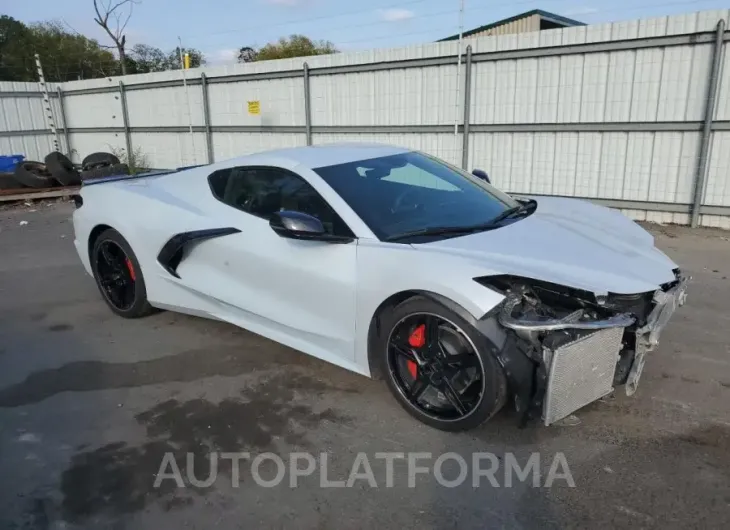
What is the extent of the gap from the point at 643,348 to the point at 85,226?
4.45 metres

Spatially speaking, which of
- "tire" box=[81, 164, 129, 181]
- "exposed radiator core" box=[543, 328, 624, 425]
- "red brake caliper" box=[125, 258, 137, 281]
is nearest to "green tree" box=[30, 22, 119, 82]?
"tire" box=[81, 164, 129, 181]

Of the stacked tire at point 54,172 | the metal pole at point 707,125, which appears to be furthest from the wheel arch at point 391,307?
the stacked tire at point 54,172

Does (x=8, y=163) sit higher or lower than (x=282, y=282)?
lower

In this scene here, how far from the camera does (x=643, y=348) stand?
281cm

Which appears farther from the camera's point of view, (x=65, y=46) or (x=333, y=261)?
(x=65, y=46)

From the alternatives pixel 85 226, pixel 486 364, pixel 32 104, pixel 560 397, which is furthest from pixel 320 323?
pixel 32 104

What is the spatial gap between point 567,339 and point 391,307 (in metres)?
0.92

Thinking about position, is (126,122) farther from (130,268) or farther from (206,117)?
(130,268)

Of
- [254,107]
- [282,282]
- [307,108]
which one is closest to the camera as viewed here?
[282,282]

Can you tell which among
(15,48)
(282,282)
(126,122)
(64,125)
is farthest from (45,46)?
(282,282)

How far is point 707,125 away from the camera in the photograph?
7.68m

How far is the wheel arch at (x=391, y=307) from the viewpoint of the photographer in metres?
2.77

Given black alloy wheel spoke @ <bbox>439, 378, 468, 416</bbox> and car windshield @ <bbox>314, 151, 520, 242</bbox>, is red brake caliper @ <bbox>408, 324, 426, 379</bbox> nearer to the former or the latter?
black alloy wheel spoke @ <bbox>439, 378, 468, 416</bbox>

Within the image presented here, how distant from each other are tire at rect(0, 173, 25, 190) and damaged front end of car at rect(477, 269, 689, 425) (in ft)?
44.1
